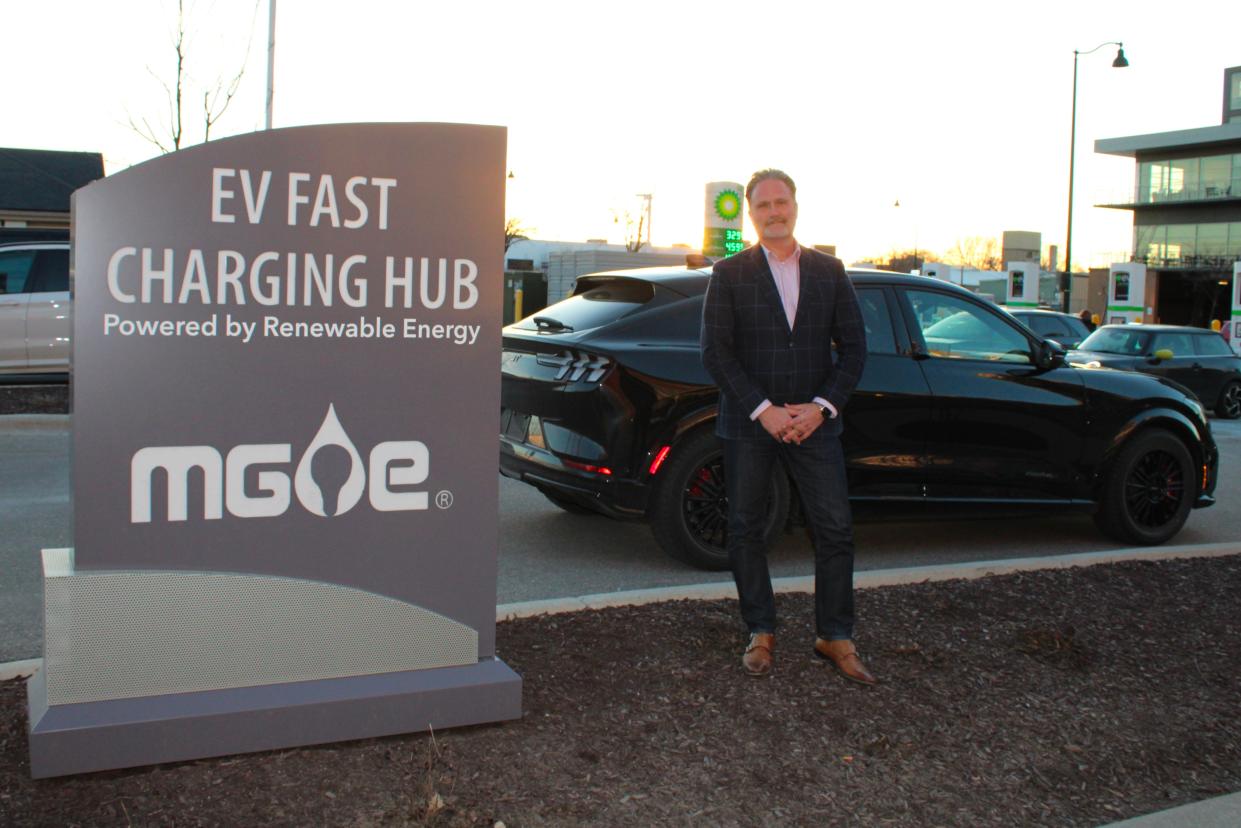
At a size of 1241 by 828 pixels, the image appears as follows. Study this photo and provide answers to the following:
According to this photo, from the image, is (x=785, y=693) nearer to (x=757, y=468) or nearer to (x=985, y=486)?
(x=757, y=468)

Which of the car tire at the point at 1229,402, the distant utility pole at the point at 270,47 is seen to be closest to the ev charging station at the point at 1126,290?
the car tire at the point at 1229,402

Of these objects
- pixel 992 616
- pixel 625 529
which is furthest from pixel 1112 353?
pixel 992 616

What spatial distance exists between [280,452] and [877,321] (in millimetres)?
4217

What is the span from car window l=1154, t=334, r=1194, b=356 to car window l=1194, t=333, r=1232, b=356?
0.59ft

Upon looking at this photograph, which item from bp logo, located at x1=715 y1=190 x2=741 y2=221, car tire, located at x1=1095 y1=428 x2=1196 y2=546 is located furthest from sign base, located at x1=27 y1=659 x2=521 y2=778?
bp logo, located at x1=715 y1=190 x2=741 y2=221

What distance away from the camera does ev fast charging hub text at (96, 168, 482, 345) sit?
3164 millimetres

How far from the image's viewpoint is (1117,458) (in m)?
7.32

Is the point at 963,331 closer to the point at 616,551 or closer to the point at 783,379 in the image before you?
the point at 616,551

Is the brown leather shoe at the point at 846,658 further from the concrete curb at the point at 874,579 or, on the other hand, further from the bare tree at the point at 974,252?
the bare tree at the point at 974,252

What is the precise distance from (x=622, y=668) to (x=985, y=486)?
3.48 meters

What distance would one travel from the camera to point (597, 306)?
21.5 ft

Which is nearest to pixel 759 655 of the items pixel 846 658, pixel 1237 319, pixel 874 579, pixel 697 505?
pixel 846 658

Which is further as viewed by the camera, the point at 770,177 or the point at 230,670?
the point at 770,177

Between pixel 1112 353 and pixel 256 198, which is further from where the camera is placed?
pixel 1112 353
